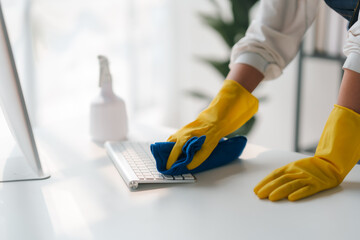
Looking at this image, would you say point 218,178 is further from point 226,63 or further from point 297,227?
point 226,63

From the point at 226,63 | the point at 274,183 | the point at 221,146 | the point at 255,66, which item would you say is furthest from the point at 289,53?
the point at 226,63

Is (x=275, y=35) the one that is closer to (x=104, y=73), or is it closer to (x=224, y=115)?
(x=224, y=115)

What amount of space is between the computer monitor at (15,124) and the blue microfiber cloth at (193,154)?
0.29 m

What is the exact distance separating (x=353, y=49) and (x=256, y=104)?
0.28m

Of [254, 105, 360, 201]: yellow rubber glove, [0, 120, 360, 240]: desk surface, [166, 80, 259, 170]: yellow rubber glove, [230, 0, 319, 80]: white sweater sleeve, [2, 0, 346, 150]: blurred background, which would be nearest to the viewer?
[0, 120, 360, 240]: desk surface

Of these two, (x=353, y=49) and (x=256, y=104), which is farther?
(x=256, y=104)

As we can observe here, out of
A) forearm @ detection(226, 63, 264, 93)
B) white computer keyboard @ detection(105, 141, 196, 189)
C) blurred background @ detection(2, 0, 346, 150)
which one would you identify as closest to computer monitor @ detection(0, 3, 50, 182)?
white computer keyboard @ detection(105, 141, 196, 189)

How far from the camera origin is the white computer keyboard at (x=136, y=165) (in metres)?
0.92

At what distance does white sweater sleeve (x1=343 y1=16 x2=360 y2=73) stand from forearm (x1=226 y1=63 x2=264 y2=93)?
0.25 metres

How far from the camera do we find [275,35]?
1143 millimetres

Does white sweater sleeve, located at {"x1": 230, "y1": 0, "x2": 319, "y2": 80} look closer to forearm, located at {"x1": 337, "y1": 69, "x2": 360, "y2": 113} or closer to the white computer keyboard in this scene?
forearm, located at {"x1": 337, "y1": 69, "x2": 360, "y2": 113}

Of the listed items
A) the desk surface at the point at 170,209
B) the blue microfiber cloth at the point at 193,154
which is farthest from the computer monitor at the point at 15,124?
the blue microfiber cloth at the point at 193,154

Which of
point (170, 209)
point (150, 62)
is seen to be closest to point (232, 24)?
point (150, 62)

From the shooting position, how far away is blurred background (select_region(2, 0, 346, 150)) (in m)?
2.22
